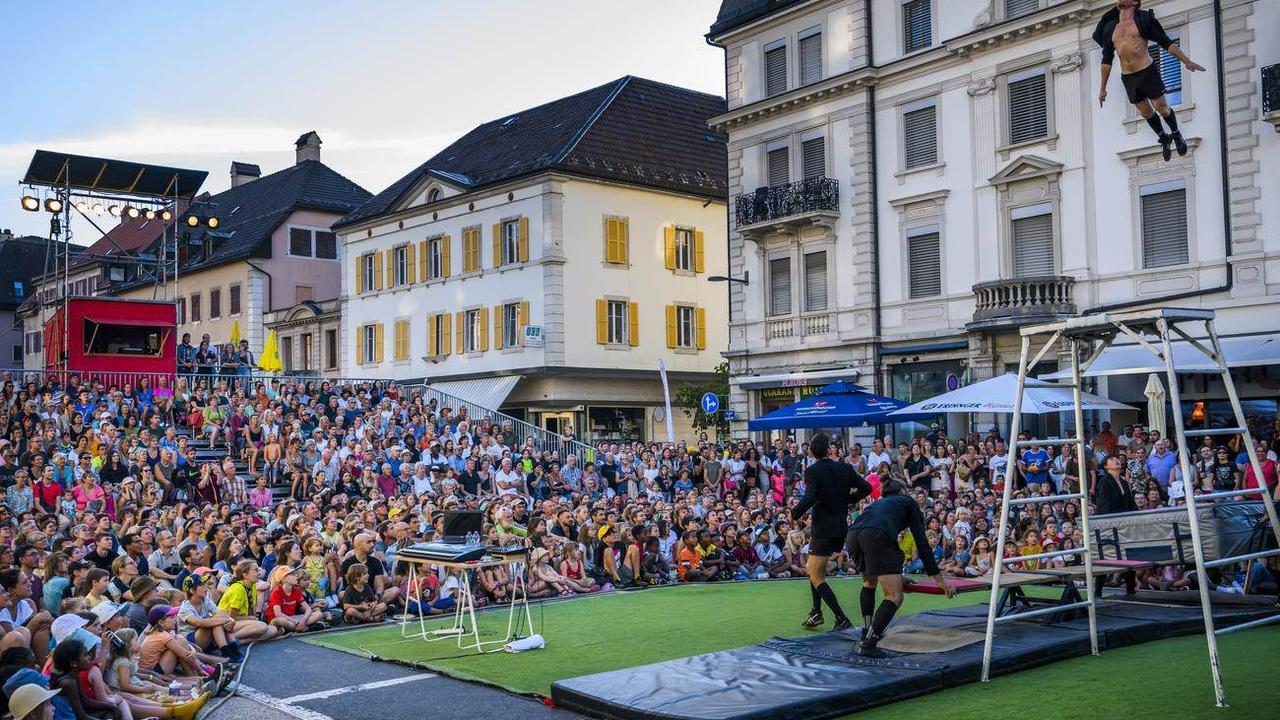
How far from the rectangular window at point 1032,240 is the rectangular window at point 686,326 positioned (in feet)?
56.9

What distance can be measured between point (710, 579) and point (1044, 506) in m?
5.83

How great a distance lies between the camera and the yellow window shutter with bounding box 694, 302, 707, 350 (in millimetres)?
45406

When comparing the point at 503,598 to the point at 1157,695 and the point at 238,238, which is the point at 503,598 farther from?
the point at 238,238

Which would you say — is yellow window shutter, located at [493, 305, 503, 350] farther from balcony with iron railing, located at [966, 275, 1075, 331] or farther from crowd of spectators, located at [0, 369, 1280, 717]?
balcony with iron railing, located at [966, 275, 1075, 331]

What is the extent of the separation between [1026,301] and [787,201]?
27.0 ft

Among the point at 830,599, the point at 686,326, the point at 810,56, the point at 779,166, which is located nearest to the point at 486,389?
the point at 686,326

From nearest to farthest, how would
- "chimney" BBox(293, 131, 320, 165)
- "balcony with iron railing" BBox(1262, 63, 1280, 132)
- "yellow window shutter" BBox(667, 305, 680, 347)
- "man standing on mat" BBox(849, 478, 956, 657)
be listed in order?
"man standing on mat" BBox(849, 478, 956, 657), "balcony with iron railing" BBox(1262, 63, 1280, 132), "yellow window shutter" BBox(667, 305, 680, 347), "chimney" BBox(293, 131, 320, 165)

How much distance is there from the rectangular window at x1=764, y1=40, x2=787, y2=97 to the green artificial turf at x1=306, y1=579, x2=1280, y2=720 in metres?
19.5

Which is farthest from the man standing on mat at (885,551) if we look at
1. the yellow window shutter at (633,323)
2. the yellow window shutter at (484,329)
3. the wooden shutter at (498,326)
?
the yellow window shutter at (484,329)

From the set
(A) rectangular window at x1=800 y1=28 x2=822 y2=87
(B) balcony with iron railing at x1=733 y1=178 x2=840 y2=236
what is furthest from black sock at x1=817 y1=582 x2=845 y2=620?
(A) rectangular window at x1=800 y1=28 x2=822 y2=87

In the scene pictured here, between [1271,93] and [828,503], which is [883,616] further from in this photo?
[1271,93]

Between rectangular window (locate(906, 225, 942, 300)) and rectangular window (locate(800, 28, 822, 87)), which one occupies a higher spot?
rectangular window (locate(800, 28, 822, 87))

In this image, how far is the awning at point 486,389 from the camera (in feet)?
138

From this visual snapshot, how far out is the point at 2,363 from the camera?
258 ft
